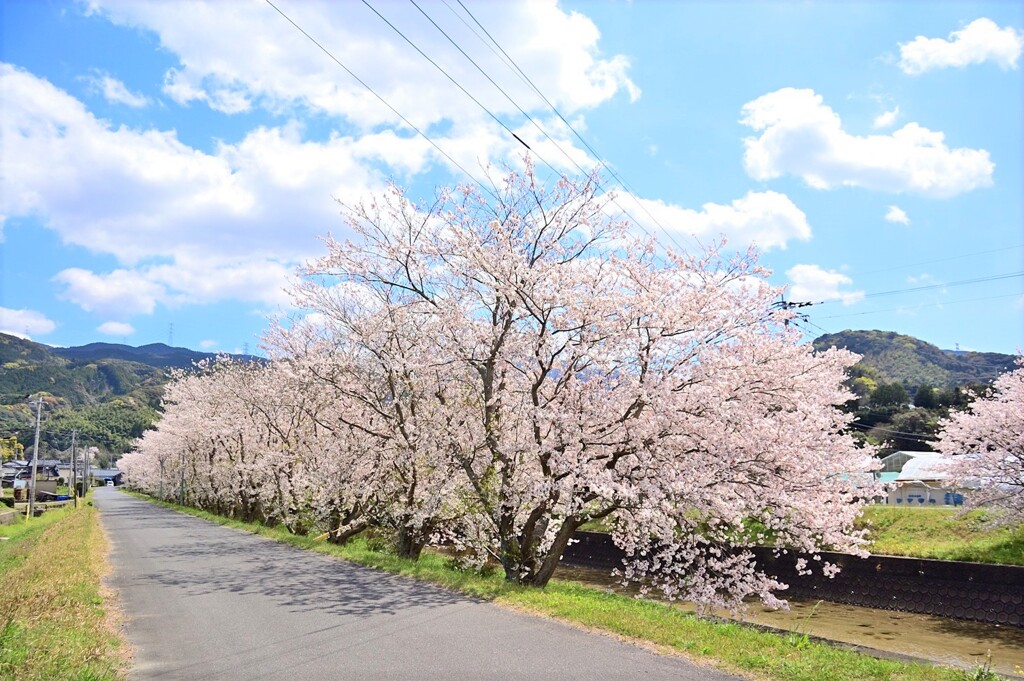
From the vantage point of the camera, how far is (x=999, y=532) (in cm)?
2509

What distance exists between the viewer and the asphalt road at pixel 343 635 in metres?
6.80

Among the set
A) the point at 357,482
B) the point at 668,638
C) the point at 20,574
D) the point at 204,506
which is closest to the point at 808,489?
the point at 668,638

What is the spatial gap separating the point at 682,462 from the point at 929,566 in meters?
16.2

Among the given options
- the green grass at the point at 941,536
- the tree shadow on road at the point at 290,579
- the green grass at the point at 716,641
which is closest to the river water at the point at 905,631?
the green grass at the point at 941,536

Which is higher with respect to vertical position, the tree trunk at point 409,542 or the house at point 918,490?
the tree trunk at point 409,542

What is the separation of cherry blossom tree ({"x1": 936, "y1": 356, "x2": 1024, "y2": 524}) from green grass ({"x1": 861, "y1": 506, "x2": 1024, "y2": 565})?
106 cm

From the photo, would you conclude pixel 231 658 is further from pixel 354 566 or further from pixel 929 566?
pixel 929 566

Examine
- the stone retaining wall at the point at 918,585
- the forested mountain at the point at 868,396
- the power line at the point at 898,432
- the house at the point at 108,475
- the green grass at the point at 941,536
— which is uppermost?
the forested mountain at the point at 868,396

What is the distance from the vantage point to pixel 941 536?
26.5 meters

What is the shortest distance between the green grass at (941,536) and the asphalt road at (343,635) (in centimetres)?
2093

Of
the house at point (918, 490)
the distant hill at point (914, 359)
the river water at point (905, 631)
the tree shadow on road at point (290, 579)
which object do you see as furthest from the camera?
the distant hill at point (914, 359)

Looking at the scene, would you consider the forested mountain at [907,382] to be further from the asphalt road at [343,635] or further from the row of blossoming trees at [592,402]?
the asphalt road at [343,635]

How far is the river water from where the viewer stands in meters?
17.7

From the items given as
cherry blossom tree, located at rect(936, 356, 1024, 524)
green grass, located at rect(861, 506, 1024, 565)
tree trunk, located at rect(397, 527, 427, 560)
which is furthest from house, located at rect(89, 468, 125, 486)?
cherry blossom tree, located at rect(936, 356, 1024, 524)
